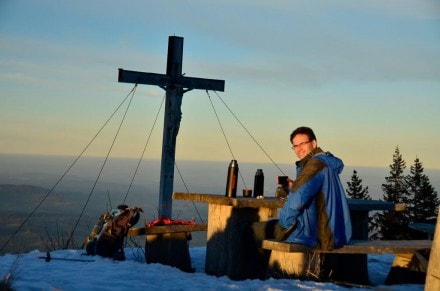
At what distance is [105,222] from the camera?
1061cm

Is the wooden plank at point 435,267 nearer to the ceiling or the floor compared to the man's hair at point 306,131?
nearer to the floor

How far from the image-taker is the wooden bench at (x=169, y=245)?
9680 millimetres

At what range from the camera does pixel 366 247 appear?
749 cm

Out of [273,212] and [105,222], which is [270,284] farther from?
[105,222]

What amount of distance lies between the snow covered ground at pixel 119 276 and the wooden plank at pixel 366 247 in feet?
1.11

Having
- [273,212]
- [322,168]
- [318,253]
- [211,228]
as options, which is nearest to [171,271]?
[211,228]

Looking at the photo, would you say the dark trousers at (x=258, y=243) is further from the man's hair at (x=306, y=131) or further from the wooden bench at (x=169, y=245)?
the man's hair at (x=306, y=131)

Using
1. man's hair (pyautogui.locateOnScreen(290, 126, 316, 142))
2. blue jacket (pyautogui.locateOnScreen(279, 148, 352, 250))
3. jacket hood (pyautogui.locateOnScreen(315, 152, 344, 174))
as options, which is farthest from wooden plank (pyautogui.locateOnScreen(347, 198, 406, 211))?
man's hair (pyautogui.locateOnScreen(290, 126, 316, 142))

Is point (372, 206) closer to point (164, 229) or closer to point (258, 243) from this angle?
point (258, 243)

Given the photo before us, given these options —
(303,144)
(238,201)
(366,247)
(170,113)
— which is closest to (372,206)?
(366,247)

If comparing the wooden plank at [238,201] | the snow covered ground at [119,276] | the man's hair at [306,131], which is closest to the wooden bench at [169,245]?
the snow covered ground at [119,276]

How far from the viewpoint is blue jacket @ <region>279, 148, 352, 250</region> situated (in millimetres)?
7164

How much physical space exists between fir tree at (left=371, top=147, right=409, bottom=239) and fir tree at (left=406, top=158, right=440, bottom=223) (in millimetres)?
292

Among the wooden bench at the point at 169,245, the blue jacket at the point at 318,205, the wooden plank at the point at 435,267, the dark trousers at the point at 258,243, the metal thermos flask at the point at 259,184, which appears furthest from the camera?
the wooden bench at the point at 169,245
